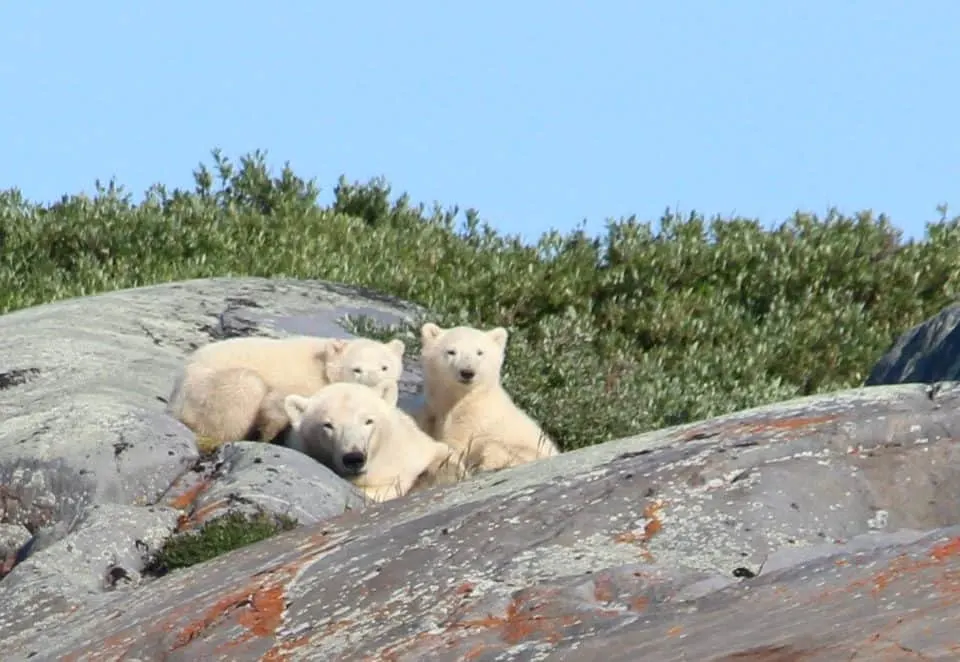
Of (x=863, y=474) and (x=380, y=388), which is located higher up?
(x=380, y=388)

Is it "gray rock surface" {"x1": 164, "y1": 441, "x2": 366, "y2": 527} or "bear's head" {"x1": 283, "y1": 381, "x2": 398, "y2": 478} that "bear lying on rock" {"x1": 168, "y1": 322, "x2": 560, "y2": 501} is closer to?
"bear's head" {"x1": 283, "y1": 381, "x2": 398, "y2": 478}

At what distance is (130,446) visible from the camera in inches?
444

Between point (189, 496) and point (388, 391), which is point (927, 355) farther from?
point (189, 496)

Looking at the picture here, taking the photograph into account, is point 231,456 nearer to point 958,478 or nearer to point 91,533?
point 91,533

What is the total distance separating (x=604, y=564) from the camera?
7.60 m

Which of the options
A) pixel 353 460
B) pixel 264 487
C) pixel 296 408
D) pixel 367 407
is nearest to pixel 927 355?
pixel 367 407

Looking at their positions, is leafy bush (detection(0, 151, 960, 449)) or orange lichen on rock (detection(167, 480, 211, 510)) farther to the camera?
leafy bush (detection(0, 151, 960, 449))

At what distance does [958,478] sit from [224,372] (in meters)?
5.51

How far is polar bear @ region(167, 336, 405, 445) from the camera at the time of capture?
1224cm

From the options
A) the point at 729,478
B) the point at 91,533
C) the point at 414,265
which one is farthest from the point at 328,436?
the point at 414,265

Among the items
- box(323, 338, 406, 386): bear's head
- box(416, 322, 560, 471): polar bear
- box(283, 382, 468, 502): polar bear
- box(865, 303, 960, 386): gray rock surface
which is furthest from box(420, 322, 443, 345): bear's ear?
box(865, 303, 960, 386): gray rock surface

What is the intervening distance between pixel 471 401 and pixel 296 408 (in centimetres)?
162

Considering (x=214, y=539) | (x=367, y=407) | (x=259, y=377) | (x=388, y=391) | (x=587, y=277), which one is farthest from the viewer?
(x=587, y=277)

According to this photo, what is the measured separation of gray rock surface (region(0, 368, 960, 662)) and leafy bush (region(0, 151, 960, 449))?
577cm
